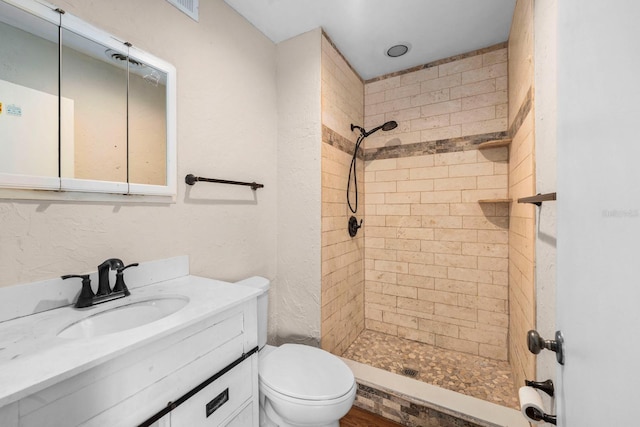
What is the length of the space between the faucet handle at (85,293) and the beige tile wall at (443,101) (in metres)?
2.31

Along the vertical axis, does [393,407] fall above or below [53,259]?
below

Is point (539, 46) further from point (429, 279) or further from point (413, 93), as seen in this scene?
point (429, 279)

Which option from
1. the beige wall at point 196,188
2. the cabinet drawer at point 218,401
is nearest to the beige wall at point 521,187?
the cabinet drawer at point 218,401

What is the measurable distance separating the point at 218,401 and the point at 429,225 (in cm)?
202

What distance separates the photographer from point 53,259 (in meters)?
0.96

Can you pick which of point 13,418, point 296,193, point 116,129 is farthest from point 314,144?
point 13,418

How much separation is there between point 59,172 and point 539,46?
205cm

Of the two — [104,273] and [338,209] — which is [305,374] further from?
[338,209]

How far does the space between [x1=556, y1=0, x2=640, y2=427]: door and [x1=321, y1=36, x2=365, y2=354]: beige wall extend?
143cm

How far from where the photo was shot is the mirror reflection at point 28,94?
0.85m

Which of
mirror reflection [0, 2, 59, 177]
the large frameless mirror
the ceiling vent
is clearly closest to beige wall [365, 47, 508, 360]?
the ceiling vent

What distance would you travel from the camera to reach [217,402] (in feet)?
3.19

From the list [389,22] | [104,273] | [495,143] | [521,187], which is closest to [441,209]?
[495,143]

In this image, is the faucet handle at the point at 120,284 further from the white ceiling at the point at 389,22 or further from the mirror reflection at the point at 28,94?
the white ceiling at the point at 389,22
